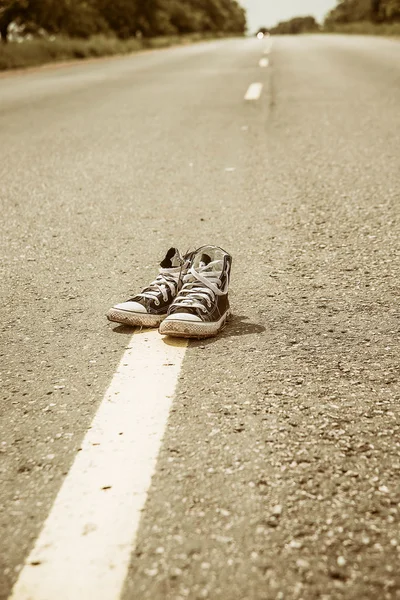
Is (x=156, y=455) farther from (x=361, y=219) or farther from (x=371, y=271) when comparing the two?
(x=361, y=219)

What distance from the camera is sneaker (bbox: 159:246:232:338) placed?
2.26 meters

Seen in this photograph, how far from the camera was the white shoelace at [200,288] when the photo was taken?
93.0 inches

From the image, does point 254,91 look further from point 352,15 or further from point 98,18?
point 352,15

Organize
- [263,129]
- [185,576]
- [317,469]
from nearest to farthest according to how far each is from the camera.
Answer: [185,576], [317,469], [263,129]

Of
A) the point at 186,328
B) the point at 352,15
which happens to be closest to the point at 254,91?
the point at 186,328

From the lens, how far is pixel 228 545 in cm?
131

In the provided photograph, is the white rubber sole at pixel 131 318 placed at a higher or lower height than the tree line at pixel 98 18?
lower

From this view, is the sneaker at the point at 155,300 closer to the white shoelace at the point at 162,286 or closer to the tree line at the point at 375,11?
the white shoelace at the point at 162,286

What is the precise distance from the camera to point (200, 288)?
2.46 meters

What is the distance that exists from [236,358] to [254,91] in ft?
28.0

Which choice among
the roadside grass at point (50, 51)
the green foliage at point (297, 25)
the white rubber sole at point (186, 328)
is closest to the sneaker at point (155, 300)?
the white rubber sole at point (186, 328)

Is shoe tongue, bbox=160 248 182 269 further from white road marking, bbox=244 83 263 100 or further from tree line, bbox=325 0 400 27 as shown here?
tree line, bbox=325 0 400 27

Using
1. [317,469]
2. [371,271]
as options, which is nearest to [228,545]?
[317,469]

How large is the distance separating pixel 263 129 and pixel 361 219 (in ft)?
10.8
